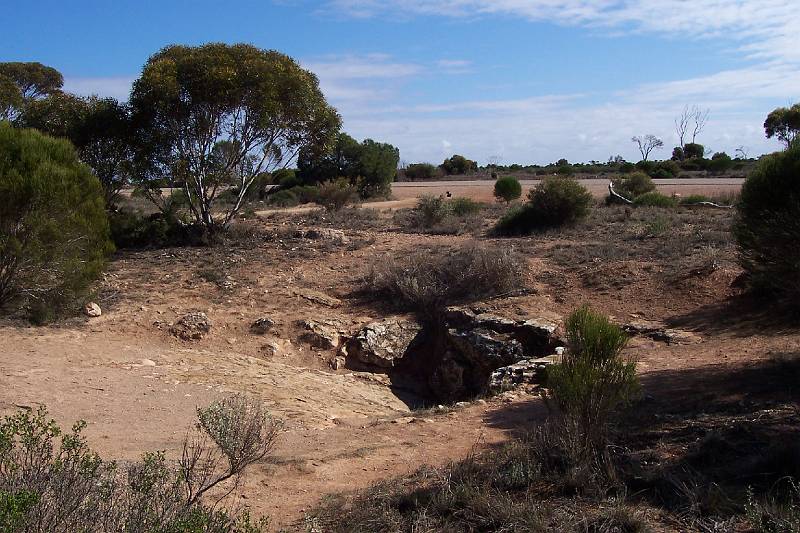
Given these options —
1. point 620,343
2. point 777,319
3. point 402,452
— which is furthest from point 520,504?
point 777,319

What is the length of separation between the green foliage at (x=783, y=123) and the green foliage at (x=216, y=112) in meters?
27.1

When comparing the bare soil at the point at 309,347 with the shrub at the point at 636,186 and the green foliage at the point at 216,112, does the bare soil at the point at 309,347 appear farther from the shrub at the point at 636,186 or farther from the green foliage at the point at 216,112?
the shrub at the point at 636,186

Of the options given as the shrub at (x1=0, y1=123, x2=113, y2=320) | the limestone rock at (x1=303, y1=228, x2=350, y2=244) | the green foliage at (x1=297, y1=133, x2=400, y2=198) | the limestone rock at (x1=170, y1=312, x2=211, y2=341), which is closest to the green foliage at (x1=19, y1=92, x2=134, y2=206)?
the limestone rock at (x1=303, y1=228, x2=350, y2=244)

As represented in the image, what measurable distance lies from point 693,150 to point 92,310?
2686 inches

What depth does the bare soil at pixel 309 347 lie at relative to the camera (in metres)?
A: 6.92

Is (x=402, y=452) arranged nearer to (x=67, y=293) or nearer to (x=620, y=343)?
(x=620, y=343)

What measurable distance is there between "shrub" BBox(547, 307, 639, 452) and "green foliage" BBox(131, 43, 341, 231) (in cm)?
1333

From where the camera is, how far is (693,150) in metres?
70.5

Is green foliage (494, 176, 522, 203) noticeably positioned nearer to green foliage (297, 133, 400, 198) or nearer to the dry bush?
green foliage (297, 133, 400, 198)

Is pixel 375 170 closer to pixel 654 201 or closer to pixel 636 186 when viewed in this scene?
pixel 636 186

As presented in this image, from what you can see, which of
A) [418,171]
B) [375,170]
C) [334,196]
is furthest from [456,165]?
[334,196]

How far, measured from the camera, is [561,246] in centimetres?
1656

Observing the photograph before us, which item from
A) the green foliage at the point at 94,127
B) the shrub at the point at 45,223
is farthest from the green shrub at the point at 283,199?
the shrub at the point at 45,223

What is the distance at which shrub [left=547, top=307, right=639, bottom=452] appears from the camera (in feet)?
17.0
